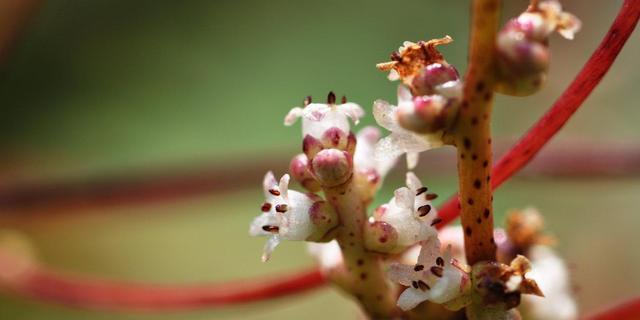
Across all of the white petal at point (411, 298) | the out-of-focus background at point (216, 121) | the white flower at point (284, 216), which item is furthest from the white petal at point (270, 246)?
the out-of-focus background at point (216, 121)

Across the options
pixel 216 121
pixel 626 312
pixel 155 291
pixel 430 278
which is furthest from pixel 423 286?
pixel 216 121

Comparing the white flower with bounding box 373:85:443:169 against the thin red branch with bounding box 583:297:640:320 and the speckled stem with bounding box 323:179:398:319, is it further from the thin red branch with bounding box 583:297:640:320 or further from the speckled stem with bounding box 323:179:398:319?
the thin red branch with bounding box 583:297:640:320

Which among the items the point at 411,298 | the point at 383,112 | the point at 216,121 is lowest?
the point at 411,298

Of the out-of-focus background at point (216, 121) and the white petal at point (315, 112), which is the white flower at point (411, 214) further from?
the out-of-focus background at point (216, 121)

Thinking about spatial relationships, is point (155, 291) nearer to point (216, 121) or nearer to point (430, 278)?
point (430, 278)

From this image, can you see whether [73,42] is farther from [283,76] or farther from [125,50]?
[283,76]

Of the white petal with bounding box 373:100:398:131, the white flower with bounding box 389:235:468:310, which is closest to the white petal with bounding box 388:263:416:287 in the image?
the white flower with bounding box 389:235:468:310
